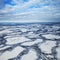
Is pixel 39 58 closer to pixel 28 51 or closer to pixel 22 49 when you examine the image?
pixel 28 51

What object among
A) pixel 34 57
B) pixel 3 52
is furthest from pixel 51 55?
pixel 3 52

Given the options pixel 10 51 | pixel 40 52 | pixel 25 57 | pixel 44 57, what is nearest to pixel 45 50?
pixel 40 52

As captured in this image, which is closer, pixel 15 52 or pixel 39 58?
pixel 39 58

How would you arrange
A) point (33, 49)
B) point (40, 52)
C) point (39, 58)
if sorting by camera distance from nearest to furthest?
point (39, 58) < point (40, 52) < point (33, 49)

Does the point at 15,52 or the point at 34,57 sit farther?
the point at 15,52

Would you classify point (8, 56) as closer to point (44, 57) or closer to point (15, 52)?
point (15, 52)

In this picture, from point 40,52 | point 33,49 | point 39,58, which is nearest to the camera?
point 39,58

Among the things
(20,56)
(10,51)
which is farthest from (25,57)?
(10,51)

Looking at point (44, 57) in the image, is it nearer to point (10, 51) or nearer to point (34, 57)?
point (34, 57)
